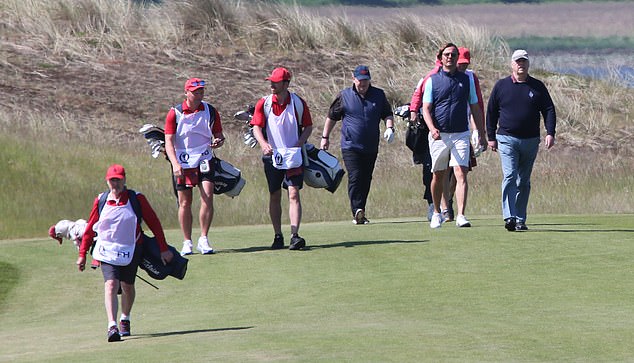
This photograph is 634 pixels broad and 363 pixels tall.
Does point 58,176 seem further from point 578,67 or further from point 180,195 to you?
point 578,67

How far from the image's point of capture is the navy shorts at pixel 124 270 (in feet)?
41.7

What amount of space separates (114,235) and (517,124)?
6.07 metres

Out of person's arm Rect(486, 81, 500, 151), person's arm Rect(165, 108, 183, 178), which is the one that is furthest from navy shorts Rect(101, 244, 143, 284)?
person's arm Rect(486, 81, 500, 151)

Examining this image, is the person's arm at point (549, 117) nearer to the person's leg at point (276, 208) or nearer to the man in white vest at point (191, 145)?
the person's leg at point (276, 208)

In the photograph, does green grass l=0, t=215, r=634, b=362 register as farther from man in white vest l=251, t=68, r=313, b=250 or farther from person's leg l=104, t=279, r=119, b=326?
man in white vest l=251, t=68, r=313, b=250

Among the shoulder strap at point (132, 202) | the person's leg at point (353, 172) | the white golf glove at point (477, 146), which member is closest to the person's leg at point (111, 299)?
the shoulder strap at point (132, 202)

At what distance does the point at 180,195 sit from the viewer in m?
16.7

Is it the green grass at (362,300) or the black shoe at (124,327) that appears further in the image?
the black shoe at (124,327)

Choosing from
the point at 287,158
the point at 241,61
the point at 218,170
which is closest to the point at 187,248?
the point at 218,170

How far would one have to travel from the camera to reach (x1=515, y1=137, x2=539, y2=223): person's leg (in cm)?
1750

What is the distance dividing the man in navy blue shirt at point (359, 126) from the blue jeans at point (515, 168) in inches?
80.8

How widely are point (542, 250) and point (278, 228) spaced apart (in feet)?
9.31

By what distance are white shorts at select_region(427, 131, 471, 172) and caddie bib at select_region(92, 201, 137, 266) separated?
5777mm

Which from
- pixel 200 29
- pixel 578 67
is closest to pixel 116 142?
pixel 200 29
